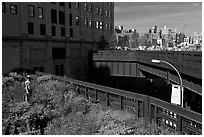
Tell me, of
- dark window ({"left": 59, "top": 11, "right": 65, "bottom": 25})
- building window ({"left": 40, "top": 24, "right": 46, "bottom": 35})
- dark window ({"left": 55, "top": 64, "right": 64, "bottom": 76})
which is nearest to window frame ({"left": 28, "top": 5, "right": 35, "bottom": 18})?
building window ({"left": 40, "top": 24, "right": 46, "bottom": 35})

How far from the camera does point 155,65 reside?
2752 centimetres

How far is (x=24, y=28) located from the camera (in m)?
36.7

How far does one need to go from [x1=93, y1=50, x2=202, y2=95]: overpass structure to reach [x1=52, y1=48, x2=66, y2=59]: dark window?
274 inches

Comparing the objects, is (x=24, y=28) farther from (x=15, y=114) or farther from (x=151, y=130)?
(x=151, y=130)

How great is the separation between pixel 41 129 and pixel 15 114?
204cm

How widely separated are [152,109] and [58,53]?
38.0 m

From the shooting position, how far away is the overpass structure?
1773 centimetres

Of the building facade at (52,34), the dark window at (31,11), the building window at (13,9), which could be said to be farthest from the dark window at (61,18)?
the building window at (13,9)

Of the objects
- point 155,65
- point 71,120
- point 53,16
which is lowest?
point 71,120

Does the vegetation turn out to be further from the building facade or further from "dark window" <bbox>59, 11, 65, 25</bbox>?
"dark window" <bbox>59, 11, 65, 25</bbox>

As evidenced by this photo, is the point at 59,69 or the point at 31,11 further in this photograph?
the point at 59,69

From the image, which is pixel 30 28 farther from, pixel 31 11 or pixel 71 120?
pixel 71 120

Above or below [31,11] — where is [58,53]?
below

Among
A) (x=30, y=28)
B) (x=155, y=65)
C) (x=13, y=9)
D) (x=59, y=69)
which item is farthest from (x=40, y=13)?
(x=155, y=65)
